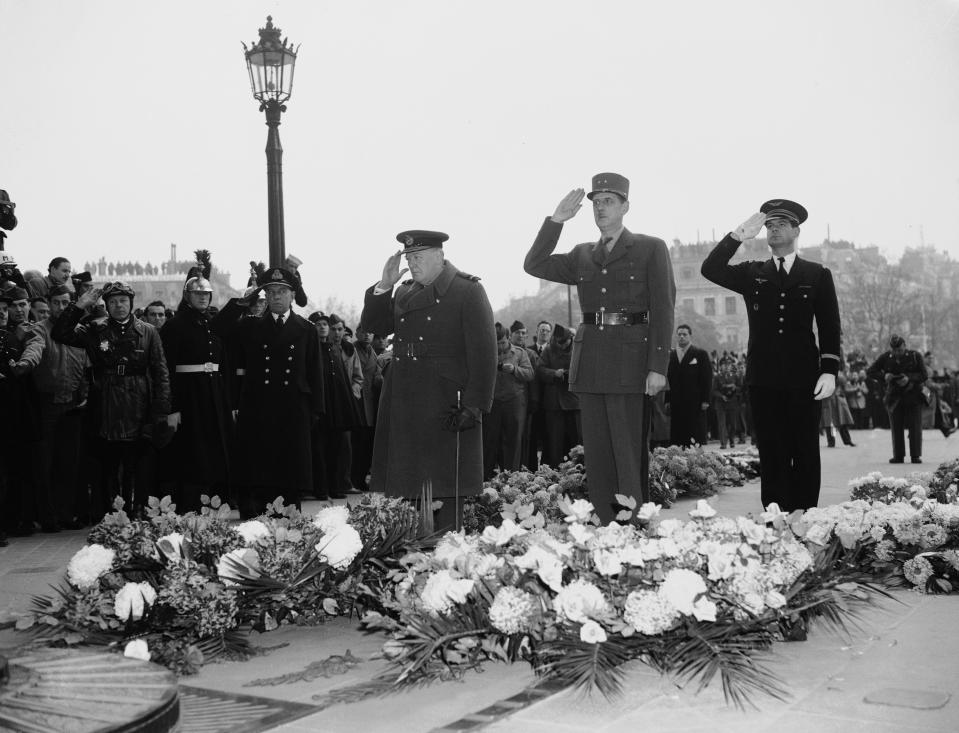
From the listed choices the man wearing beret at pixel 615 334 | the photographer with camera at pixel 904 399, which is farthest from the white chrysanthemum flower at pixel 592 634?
the photographer with camera at pixel 904 399

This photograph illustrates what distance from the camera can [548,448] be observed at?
15180 millimetres

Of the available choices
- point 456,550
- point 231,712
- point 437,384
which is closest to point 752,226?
point 437,384

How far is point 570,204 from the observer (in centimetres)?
680

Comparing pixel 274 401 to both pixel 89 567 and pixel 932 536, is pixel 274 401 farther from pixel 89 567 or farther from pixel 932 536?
pixel 932 536

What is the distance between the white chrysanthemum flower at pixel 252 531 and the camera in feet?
16.7

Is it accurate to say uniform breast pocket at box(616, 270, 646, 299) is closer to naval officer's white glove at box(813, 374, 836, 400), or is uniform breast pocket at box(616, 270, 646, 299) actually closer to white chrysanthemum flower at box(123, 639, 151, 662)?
naval officer's white glove at box(813, 374, 836, 400)

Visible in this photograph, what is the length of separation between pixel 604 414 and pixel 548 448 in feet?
27.2

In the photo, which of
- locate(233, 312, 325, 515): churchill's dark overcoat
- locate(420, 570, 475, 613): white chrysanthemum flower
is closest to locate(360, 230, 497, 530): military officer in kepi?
locate(420, 570, 475, 613): white chrysanthemum flower

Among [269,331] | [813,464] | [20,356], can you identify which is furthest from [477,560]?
[20,356]

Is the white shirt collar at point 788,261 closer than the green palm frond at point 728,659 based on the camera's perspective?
No

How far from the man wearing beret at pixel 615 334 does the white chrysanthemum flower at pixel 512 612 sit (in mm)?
2695

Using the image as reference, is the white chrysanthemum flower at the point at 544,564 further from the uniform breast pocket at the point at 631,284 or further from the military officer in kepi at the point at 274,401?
the military officer in kepi at the point at 274,401

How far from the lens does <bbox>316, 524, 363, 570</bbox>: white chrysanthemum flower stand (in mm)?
4957

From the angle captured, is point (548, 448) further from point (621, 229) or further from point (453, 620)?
point (453, 620)
